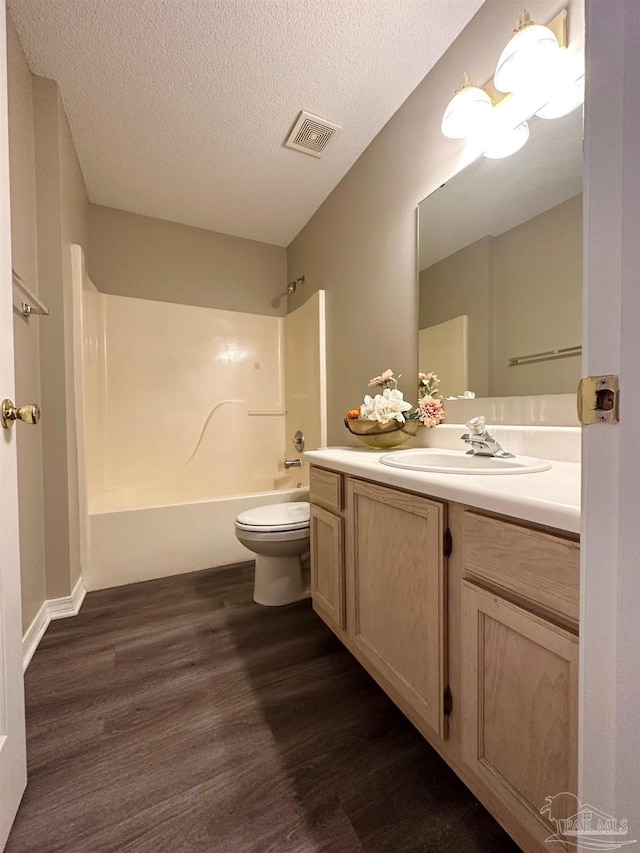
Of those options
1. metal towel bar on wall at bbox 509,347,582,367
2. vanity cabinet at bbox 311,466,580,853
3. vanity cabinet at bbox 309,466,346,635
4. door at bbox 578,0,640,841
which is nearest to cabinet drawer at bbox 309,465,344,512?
vanity cabinet at bbox 309,466,346,635

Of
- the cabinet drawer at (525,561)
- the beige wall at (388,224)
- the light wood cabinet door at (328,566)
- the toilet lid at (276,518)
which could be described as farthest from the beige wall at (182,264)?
the cabinet drawer at (525,561)

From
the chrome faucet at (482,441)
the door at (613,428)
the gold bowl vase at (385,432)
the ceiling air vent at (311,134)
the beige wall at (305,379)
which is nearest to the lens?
the door at (613,428)

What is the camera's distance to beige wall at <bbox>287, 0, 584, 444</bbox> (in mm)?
1276

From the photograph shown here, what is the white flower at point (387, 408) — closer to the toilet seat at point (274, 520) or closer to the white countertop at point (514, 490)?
the white countertop at point (514, 490)

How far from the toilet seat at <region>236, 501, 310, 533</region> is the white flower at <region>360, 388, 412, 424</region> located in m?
0.59

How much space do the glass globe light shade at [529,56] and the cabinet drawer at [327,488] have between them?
1.39 metres

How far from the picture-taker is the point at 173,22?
4.25ft

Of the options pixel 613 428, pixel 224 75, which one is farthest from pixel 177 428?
pixel 613 428

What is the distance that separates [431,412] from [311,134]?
1593mm

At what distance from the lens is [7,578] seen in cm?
77

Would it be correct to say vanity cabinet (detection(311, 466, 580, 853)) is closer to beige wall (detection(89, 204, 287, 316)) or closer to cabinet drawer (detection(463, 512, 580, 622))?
cabinet drawer (detection(463, 512, 580, 622))

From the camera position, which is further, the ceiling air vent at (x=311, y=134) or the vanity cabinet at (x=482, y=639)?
the ceiling air vent at (x=311, y=134)

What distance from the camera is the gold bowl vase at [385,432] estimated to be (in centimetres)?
151

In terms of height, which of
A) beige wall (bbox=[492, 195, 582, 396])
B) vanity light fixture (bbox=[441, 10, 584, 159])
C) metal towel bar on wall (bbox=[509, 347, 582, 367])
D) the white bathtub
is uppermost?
vanity light fixture (bbox=[441, 10, 584, 159])
